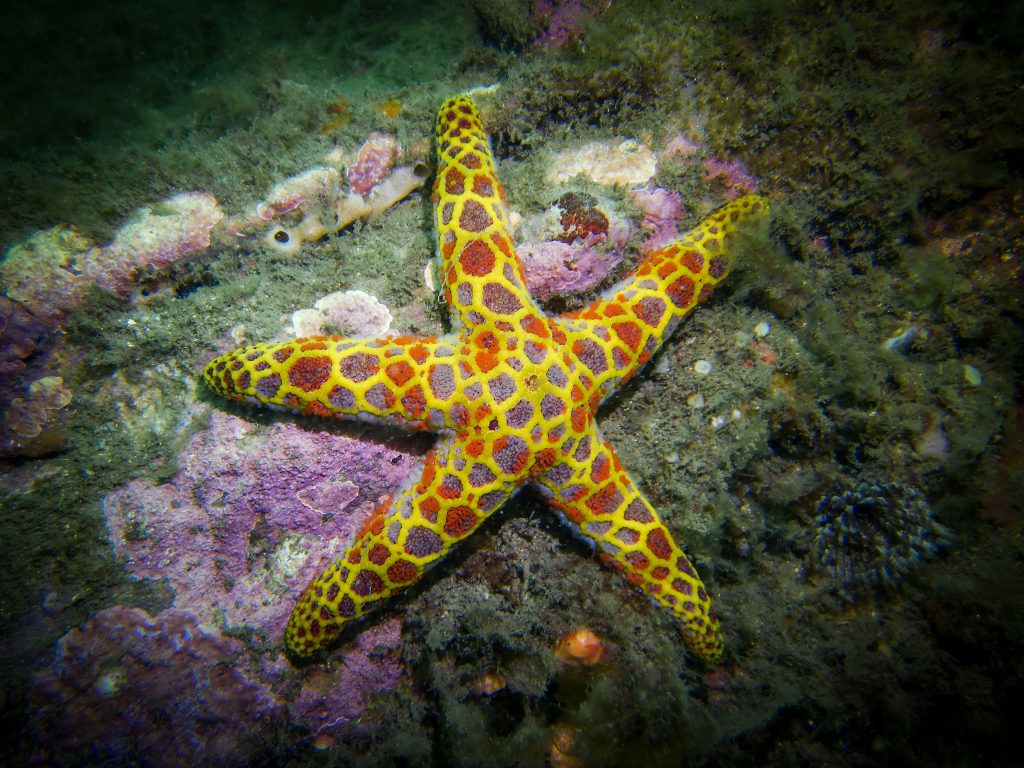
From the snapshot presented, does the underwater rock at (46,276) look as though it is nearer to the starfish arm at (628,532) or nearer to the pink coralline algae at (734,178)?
the starfish arm at (628,532)

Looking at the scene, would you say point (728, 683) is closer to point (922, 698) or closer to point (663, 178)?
point (922, 698)

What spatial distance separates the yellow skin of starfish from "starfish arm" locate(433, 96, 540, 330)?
11 millimetres

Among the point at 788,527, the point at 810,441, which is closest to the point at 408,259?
the point at 810,441

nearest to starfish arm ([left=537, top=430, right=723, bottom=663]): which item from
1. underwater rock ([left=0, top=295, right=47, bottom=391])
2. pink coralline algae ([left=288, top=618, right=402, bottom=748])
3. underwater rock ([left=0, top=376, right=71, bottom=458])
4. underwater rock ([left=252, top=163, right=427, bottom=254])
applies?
pink coralline algae ([left=288, top=618, right=402, bottom=748])

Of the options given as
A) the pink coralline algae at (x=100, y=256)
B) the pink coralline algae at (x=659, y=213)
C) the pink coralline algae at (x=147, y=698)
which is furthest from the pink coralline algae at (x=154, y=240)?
the pink coralline algae at (x=659, y=213)

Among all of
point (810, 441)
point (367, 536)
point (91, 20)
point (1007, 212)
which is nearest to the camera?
point (367, 536)

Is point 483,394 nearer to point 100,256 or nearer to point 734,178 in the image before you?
point 734,178

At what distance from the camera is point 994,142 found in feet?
12.2

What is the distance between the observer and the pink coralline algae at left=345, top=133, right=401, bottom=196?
4359mm

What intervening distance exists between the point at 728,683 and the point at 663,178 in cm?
462

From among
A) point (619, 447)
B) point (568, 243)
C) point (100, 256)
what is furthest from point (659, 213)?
point (100, 256)

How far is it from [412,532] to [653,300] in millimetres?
2696

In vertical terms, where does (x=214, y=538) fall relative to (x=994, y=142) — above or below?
above

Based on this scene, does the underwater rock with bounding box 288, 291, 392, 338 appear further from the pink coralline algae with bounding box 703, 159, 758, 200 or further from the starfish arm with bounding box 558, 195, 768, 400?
the pink coralline algae with bounding box 703, 159, 758, 200
